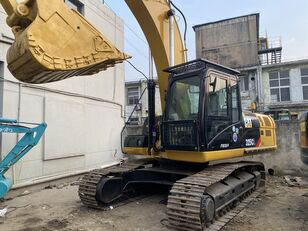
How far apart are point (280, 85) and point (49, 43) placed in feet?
63.3

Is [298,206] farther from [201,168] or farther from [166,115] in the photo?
[166,115]

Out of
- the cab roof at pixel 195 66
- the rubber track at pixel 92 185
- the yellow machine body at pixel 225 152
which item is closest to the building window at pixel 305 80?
the yellow machine body at pixel 225 152

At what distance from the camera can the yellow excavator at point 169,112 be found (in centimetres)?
339

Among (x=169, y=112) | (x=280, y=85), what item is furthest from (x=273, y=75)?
(x=169, y=112)

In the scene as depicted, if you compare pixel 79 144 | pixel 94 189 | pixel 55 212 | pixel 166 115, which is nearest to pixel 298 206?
pixel 166 115

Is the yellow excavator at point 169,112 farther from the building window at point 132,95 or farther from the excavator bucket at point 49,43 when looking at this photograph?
the building window at point 132,95

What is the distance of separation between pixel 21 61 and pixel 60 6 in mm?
845

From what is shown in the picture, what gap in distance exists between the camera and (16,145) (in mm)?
6297

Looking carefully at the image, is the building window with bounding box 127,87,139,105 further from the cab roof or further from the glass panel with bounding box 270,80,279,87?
the cab roof

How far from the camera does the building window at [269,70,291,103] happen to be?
19.8 meters

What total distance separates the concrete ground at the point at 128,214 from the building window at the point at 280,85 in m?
14.2

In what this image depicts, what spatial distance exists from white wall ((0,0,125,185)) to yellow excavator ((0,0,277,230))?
2.61 metres

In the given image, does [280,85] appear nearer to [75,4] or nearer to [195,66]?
[75,4]

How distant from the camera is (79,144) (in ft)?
29.6
